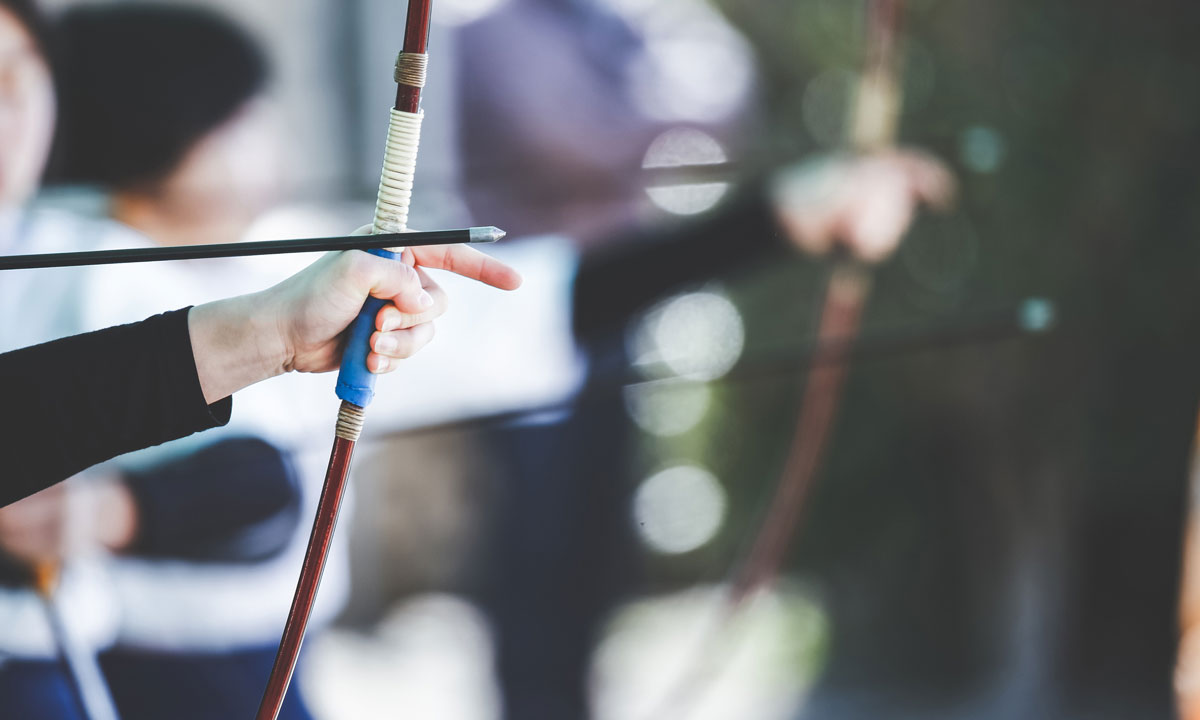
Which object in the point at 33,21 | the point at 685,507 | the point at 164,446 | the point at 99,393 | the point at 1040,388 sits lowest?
the point at 99,393

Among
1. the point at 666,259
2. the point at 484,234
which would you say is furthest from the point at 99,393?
the point at 666,259

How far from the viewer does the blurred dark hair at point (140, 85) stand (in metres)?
0.77

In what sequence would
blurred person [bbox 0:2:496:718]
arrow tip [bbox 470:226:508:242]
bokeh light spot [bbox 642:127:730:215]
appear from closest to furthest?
arrow tip [bbox 470:226:508:242]
blurred person [bbox 0:2:496:718]
bokeh light spot [bbox 642:127:730:215]

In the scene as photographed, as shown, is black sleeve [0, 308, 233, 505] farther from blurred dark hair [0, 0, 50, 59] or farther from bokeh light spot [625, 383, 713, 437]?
bokeh light spot [625, 383, 713, 437]

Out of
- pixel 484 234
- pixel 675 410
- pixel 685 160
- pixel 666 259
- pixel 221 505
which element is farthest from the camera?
pixel 675 410

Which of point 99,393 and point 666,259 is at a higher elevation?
point 666,259

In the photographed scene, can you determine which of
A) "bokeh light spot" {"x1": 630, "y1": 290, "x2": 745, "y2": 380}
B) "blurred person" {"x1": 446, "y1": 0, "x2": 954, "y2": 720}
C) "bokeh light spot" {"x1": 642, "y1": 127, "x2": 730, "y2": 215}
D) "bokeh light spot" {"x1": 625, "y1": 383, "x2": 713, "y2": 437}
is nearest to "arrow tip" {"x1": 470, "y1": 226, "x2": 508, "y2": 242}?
"blurred person" {"x1": 446, "y1": 0, "x2": 954, "y2": 720}

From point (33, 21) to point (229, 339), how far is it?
0.55 meters

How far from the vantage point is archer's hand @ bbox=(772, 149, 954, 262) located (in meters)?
1.08

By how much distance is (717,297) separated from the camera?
5.96 feet

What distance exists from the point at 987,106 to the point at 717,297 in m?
0.58

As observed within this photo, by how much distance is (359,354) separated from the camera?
37 cm

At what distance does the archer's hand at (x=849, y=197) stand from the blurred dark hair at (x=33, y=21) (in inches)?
29.2

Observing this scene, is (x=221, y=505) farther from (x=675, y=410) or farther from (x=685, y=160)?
(x=675, y=410)
